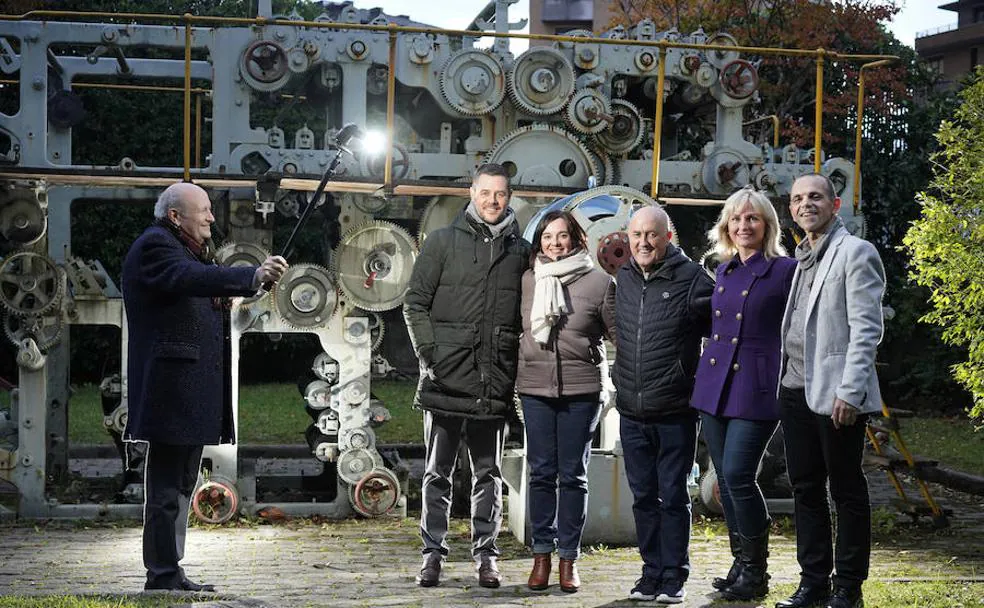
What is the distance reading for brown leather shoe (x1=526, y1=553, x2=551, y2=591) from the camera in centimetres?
745

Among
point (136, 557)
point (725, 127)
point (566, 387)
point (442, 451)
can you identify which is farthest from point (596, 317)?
point (725, 127)

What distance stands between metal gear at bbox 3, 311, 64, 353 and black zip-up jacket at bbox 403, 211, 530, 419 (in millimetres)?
3932

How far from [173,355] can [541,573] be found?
2297 mm

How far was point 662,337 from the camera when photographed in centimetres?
711

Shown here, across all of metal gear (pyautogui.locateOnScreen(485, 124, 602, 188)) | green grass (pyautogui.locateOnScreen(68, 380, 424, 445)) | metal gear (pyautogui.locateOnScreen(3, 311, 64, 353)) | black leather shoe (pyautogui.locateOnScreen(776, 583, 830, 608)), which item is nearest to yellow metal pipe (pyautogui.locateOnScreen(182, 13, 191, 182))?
metal gear (pyautogui.locateOnScreen(3, 311, 64, 353))

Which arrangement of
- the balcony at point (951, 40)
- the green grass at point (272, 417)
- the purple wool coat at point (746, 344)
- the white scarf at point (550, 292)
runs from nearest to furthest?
the purple wool coat at point (746, 344) → the white scarf at point (550, 292) → the green grass at point (272, 417) → the balcony at point (951, 40)

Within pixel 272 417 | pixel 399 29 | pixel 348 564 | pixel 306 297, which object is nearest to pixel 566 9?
pixel 272 417

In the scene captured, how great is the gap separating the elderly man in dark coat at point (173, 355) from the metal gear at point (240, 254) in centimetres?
337

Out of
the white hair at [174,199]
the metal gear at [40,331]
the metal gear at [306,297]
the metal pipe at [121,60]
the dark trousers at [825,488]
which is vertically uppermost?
the metal pipe at [121,60]

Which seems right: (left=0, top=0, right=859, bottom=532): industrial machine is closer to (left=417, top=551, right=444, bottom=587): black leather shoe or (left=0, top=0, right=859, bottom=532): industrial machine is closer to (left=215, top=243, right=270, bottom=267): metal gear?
(left=215, top=243, right=270, bottom=267): metal gear

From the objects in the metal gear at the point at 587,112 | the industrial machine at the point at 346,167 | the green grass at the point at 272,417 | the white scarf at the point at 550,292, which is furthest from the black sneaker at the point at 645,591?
the green grass at the point at 272,417

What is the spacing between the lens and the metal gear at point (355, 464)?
1067cm

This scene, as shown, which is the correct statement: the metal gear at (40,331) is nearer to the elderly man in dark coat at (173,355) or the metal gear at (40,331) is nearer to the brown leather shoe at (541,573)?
the elderly man in dark coat at (173,355)

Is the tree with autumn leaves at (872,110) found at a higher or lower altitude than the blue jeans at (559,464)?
higher
